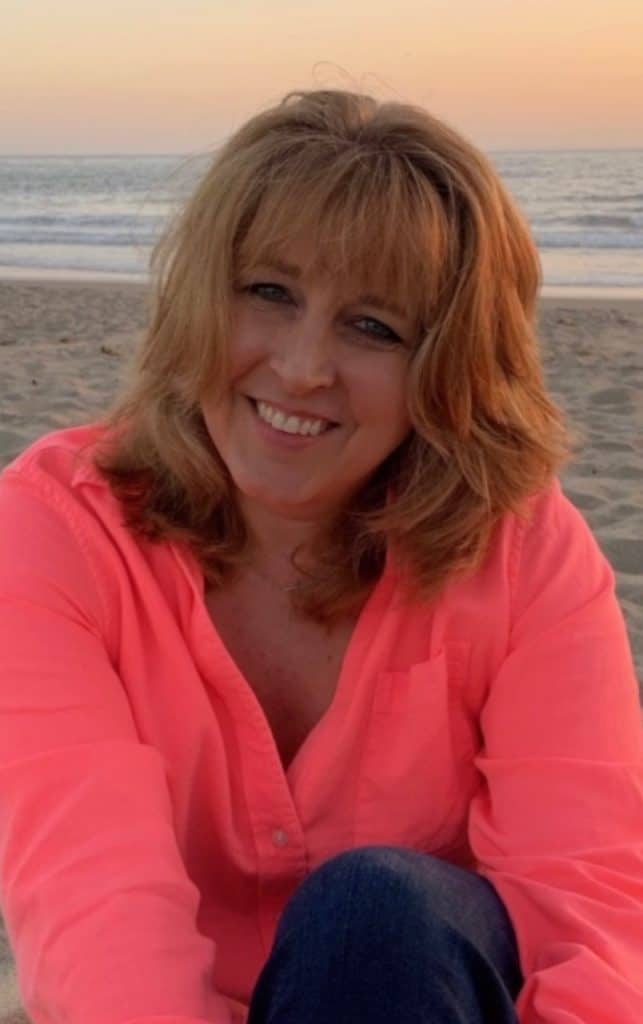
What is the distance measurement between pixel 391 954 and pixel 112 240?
1550 cm

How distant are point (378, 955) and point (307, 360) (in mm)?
682

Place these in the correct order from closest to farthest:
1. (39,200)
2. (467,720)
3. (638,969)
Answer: (638,969), (467,720), (39,200)

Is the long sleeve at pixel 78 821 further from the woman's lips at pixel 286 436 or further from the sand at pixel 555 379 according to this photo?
the sand at pixel 555 379

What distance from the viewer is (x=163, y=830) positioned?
5.36ft

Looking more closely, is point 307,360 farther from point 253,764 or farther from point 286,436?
point 253,764

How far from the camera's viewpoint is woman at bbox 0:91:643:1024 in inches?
61.8

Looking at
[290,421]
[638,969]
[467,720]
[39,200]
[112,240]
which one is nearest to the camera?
[638,969]

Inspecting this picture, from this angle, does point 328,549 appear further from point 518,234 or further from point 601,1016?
point 601,1016

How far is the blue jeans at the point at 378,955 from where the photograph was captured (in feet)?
4.72

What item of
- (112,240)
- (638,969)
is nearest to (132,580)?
(638,969)

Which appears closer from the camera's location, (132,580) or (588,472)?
(132,580)

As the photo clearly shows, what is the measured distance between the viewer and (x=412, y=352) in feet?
5.71

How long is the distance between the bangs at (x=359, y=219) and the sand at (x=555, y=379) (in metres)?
1.38

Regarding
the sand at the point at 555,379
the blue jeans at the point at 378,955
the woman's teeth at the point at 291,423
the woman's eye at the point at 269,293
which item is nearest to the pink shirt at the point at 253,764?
the blue jeans at the point at 378,955
